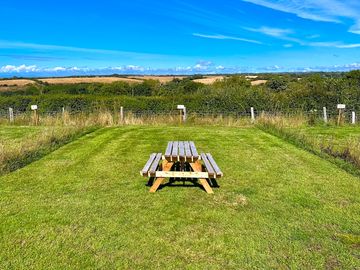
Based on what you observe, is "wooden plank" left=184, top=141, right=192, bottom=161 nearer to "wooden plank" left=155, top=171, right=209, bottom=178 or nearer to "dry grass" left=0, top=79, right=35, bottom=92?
"wooden plank" left=155, top=171, right=209, bottom=178

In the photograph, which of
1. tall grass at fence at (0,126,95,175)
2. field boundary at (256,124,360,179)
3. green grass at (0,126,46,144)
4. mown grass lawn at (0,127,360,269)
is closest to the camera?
mown grass lawn at (0,127,360,269)

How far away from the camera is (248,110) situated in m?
19.7

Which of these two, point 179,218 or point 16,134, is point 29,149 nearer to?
point 16,134

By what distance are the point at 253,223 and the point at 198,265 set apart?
1.21 m

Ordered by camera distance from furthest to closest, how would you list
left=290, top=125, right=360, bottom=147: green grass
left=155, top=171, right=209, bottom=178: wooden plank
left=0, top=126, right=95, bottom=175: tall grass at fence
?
left=290, top=125, right=360, bottom=147: green grass
left=0, top=126, right=95, bottom=175: tall grass at fence
left=155, top=171, right=209, bottom=178: wooden plank

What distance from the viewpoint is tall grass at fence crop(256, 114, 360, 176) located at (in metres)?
7.68

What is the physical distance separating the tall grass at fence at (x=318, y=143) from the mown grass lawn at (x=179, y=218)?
523 mm

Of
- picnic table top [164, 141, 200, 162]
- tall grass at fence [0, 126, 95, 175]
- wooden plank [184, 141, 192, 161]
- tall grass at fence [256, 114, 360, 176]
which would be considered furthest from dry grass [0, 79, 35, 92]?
picnic table top [164, 141, 200, 162]

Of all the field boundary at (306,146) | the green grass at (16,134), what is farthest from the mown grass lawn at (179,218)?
the green grass at (16,134)

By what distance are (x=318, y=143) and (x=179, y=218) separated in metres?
6.75

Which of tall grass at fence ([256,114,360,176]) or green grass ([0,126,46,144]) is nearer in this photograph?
tall grass at fence ([256,114,360,176])

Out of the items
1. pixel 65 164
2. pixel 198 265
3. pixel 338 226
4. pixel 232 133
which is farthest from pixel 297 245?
pixel 232 133

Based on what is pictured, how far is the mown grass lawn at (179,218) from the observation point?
3.46m

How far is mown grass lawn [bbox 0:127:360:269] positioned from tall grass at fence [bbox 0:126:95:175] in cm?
37
